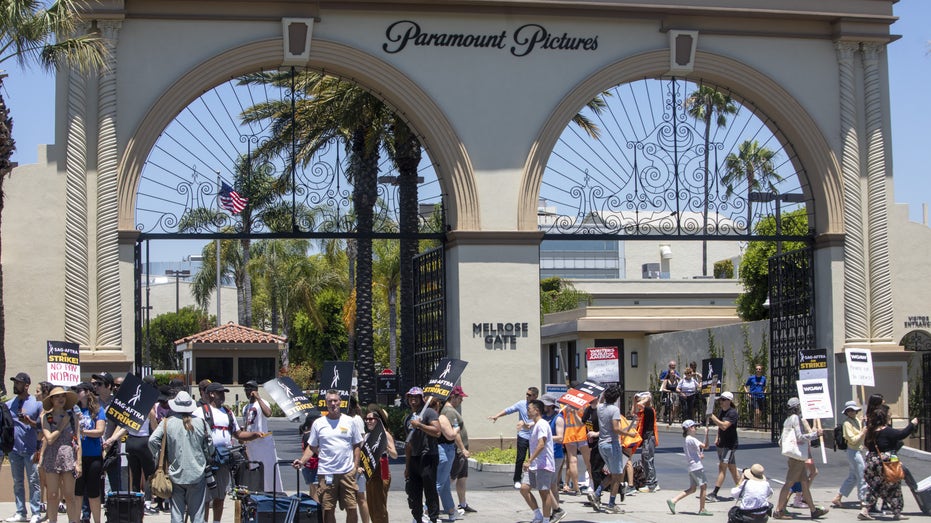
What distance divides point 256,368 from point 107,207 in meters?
29.0

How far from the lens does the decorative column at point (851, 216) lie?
77.9 ft

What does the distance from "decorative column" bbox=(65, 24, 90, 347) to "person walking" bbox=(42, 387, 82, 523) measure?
648 centimetres

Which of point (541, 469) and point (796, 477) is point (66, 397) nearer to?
point (541, 469)

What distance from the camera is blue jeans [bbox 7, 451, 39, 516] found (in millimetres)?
15297

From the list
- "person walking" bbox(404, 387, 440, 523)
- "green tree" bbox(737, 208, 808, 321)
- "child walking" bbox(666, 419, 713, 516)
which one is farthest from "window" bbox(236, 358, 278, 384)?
"person walking" bbox(404, 387, 440, 523)

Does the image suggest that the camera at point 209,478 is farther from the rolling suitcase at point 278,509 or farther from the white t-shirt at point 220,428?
the white t-shirt at point 220,428

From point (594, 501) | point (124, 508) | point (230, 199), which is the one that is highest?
point (230, 199)

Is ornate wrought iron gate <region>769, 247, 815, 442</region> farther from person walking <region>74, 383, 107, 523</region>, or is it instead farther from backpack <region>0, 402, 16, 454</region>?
backpack <region>0, 402, 16, 454</region>

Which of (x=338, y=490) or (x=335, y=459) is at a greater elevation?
(x=335, y=459)

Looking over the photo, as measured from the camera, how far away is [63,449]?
1400cm

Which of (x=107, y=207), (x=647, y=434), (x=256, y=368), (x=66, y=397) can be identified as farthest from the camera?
(x=256, y=368)

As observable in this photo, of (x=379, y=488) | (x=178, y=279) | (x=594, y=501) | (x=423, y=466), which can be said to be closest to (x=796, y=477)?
(x=594, y=501)

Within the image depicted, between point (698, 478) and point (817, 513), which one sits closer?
point (817, 513)

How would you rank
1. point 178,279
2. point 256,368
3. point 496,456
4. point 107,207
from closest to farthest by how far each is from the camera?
point 107,207
point 496,456
point 256,368
point 178,279
